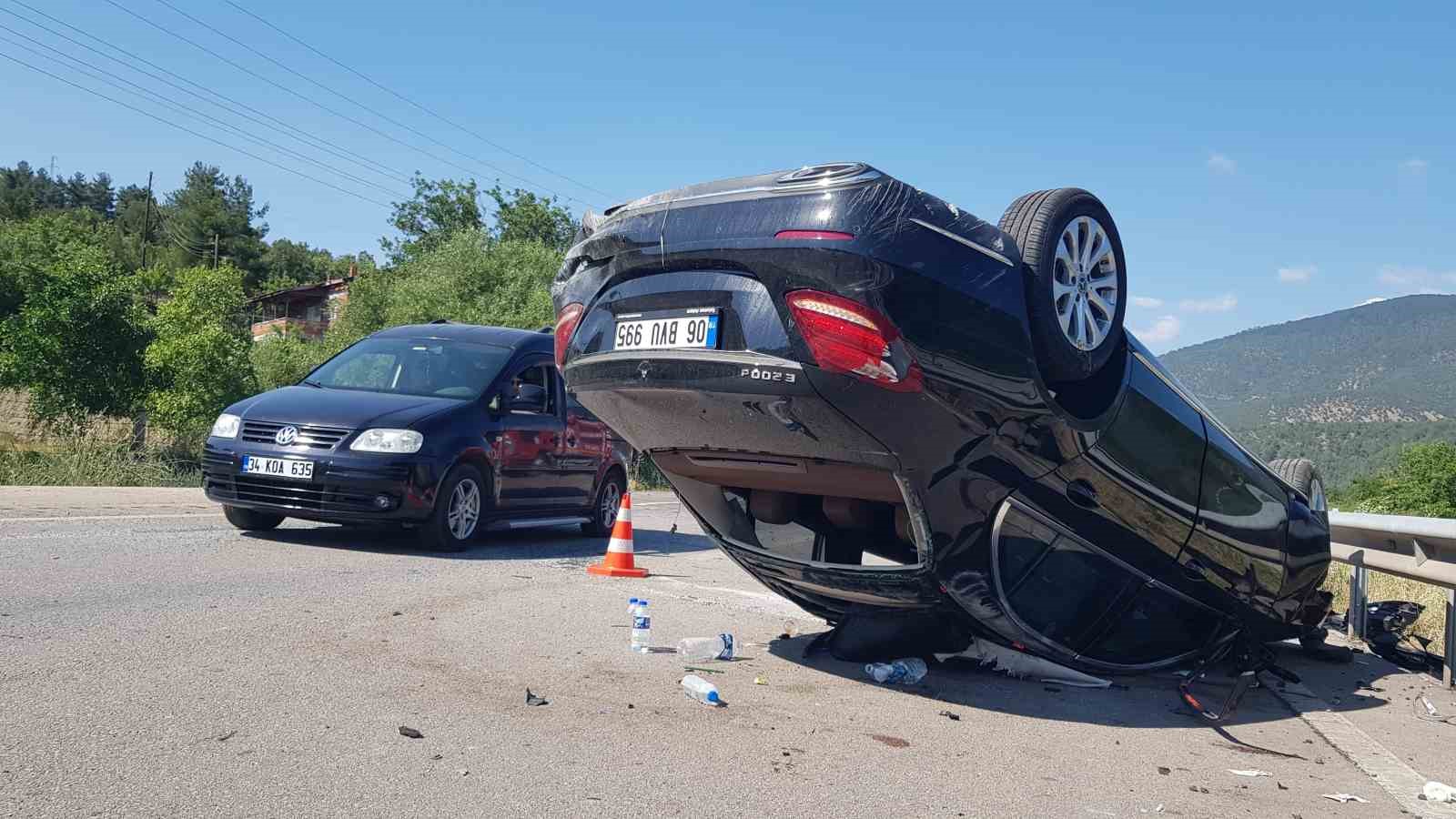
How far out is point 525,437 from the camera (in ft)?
34.3

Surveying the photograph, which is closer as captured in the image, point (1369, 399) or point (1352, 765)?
A: point (1352, 765)

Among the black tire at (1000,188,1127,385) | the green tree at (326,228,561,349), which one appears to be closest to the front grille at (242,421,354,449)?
the black tire at (1000,188,1127,385)

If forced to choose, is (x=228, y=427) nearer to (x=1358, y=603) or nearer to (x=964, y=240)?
(x=964, y=240)

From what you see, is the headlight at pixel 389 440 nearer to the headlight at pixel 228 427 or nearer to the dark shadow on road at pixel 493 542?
the dark shadow on road at pixel 493 542

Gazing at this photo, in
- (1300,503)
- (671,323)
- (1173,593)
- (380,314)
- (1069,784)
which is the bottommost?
(1069,784)

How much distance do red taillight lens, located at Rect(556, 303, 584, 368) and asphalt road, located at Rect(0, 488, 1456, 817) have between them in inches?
55.3

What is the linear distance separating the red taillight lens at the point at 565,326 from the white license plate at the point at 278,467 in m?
3.87

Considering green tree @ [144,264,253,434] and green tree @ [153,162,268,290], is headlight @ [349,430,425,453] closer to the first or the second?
green tree @ [144,264,253,434]

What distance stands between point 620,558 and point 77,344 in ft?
53.6

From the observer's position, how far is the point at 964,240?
4602mm

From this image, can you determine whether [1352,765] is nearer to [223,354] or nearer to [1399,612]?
[1399,612]

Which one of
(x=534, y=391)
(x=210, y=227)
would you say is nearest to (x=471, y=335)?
(x=534, y=391)

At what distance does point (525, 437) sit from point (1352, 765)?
23.2ft

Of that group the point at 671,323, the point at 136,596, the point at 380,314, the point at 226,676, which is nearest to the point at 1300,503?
the point at 671,323
